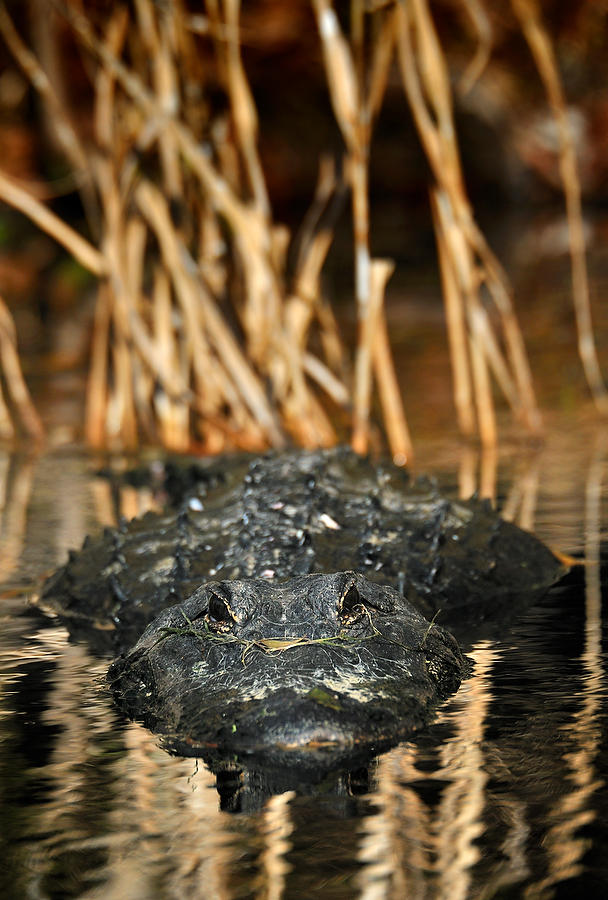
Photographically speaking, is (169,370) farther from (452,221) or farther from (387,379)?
(452,221)

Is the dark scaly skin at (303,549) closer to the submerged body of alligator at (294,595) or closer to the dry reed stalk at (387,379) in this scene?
the submerged body of alligator at (294,595)

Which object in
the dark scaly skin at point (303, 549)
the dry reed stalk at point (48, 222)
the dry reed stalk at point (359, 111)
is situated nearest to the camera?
the dark scaly skin at point (303, 549)

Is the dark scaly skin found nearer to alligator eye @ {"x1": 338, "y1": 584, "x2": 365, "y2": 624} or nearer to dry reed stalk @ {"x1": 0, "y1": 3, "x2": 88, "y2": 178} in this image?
alligator eye @ {"x1": 338, "y1": 584, "x2": 365, "y2": 624}

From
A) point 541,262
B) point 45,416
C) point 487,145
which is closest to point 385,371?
point 45,416

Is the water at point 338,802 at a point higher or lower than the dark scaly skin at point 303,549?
lower

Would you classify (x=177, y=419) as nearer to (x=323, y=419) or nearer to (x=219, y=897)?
(x=323, y=419)

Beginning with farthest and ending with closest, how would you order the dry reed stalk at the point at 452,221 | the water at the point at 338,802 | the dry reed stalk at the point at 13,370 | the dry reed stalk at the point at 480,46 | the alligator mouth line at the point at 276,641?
the dry reed stalk at the point at 13,370, the dry reed stalk at the point at 452,221, the dry reed stalk at the point at 480,46, the alligator mouth line at the point at 276,641, the water at the point at 338,802

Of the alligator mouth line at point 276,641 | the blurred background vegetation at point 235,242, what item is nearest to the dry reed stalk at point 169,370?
the blurred background vegetation at point 235,242

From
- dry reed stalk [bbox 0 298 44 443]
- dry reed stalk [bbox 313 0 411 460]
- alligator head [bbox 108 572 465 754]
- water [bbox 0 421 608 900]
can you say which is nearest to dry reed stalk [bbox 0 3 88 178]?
dry reed stalk [bbox 0 298 44 443]
